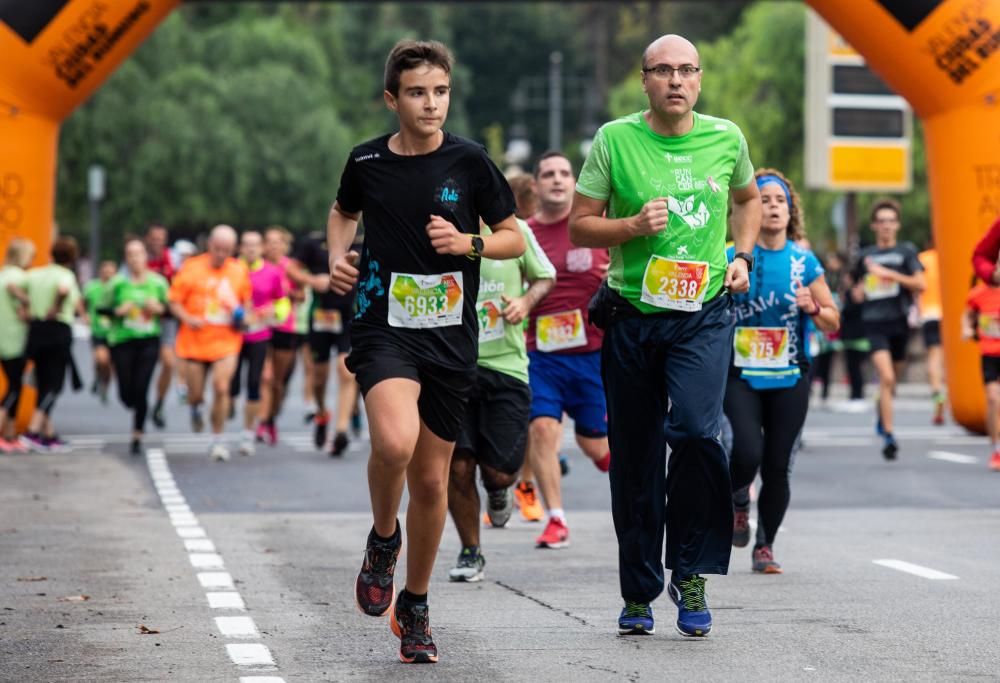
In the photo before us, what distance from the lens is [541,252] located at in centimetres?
1059

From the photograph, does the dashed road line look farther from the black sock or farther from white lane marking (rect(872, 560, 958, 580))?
white lane marking (rect(872, 560, 958, 580))

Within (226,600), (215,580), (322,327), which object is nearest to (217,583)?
(215,580)

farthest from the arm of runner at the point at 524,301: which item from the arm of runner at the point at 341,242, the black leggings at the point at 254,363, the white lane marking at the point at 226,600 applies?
the black leggings at the point at 254,363

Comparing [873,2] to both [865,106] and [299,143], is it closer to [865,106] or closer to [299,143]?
[865,106]

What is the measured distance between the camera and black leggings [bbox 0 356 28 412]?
18042 mm

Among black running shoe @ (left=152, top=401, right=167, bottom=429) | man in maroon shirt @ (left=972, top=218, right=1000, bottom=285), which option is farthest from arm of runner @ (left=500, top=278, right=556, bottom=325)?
black running shoe @ (left=152, top=401, right=167, bottom=429)

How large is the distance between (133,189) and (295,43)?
34.9ft

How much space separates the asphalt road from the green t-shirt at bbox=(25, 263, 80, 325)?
7.98ft

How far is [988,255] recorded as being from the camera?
11602mm

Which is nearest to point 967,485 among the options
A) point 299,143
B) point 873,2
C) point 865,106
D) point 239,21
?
point 873,2

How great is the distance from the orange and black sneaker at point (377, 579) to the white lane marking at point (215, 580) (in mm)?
2363

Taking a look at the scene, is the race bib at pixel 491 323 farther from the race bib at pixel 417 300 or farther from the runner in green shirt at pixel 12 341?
the runner in green shirt at pixel 12 341

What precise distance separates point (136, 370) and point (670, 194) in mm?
11763

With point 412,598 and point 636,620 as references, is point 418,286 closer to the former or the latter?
point 412,598
